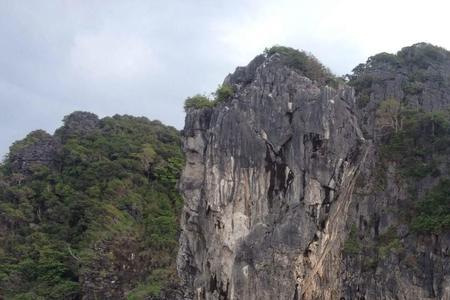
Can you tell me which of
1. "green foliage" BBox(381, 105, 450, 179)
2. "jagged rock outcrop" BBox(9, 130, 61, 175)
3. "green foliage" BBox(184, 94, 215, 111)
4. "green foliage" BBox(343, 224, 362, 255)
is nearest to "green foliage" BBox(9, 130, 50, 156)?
"jagged rock outcrop" BBox(9, 130, 61, 175)

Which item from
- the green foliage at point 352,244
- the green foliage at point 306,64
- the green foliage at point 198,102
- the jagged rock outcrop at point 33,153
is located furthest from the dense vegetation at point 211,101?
the jagged rock outcrop at point 33,153

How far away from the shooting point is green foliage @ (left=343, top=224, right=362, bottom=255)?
77.2 ft

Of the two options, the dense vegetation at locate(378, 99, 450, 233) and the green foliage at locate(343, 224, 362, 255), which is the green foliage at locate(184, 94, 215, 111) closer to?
the green foliage at locate(343, 224, 362, 255)

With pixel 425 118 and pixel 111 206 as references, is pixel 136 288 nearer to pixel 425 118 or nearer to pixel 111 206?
pixel 111 206

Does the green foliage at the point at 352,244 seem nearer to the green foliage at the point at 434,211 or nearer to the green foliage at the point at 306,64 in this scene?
the green foliage at the point at 434,211

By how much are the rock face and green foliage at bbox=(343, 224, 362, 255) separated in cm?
70

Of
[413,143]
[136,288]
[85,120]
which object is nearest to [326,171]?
[413,143]

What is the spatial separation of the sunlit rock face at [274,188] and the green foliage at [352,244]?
1.80 meters

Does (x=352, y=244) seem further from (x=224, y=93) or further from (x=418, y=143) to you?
(x=224, y=93)

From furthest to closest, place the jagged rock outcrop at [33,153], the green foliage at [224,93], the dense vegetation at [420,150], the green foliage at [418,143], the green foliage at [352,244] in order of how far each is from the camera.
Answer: the jagged rock outcrop at [33,153], the green foliage at [418,143], the green foliage at [352,244], the dense vegetation at [420,150], the green foliage at [224,93]

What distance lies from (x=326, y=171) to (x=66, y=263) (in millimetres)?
12755

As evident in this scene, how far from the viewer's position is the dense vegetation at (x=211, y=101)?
73.2 feet

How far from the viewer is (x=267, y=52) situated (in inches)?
922

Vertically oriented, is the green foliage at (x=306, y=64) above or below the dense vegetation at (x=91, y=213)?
above
